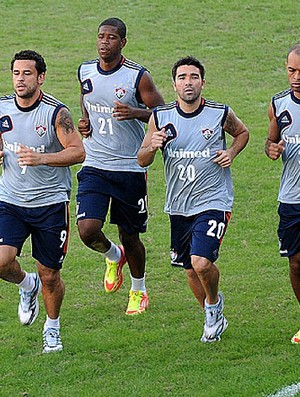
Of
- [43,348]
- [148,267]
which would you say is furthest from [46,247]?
[148,267]

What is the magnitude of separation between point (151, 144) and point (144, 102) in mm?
1323

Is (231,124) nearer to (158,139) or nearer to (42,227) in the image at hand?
(158,139)

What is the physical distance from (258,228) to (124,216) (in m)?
2.94

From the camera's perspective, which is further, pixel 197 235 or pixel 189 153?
pixel 189 153

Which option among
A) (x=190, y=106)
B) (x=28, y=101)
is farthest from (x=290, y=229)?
(x=28, y=101)

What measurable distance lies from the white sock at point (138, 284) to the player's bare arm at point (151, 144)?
167 cm

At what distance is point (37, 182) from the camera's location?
30.1 feet

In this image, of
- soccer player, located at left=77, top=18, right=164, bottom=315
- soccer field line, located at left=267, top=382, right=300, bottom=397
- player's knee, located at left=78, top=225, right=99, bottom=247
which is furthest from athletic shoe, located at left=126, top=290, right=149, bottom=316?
soccer field line, located at left=267, top=382, right=300, bottom=397

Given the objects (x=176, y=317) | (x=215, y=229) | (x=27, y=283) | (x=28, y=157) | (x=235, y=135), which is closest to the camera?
(x=28, y=157)

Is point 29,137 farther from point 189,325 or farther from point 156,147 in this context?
point 189,325

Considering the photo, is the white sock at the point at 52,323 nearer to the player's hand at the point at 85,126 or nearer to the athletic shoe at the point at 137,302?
the athletic shoe at the point at 137,302

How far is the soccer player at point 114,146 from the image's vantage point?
10.2 meters

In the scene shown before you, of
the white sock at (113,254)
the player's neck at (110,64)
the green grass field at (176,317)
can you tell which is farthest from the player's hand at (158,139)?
the white sock at (113,254)

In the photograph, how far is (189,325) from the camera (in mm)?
9852
